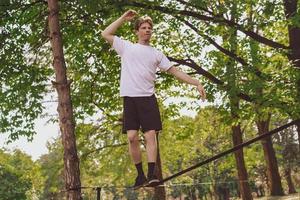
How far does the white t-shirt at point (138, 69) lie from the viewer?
5059 millimetres

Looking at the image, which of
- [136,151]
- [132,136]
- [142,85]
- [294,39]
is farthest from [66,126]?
[294,39]

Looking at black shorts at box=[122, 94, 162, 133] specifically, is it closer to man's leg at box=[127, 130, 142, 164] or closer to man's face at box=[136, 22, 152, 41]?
man's leg at box=[127, 130, 142, 164]

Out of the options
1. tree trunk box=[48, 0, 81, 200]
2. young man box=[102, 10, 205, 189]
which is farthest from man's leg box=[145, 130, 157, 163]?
tree trunk box=[48, 0, 81, 200]

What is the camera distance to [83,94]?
1605 centimetres

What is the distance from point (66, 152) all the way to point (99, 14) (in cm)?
656

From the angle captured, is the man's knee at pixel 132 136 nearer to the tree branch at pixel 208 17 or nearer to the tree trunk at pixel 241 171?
the tree branch at pixel 208 17

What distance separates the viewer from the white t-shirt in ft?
16.6

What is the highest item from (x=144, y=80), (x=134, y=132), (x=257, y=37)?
(x=257, y=37)

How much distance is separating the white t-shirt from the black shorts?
0.08m

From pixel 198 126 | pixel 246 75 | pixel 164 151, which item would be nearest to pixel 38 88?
pixel 246 75

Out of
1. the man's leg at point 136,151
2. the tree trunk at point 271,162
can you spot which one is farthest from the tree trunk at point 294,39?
the tree trunk at point 271,162

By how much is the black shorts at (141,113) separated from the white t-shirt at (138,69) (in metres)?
0.08

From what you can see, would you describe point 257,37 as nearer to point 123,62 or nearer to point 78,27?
point 78,27

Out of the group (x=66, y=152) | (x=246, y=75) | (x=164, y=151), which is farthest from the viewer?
(x=164, y=151)
